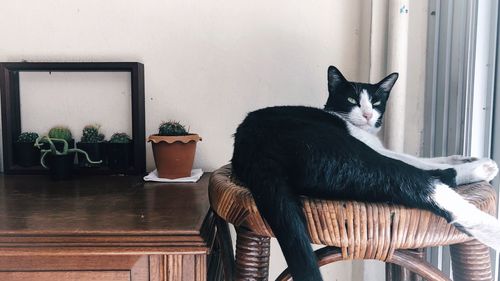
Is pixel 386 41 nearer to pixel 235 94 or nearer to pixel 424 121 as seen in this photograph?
pixel 424 121

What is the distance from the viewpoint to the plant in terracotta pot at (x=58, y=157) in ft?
3.10

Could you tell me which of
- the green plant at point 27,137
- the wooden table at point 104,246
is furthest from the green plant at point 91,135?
the wooden table at point 104,246

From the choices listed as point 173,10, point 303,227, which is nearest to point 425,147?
point 303,227

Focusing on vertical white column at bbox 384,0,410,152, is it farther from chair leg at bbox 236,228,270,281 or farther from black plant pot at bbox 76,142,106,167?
black plant pot at bbox 76,142,106,167

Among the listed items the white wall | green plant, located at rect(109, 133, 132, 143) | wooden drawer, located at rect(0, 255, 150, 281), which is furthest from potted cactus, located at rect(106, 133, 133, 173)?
wooden drawer, located at rect(0, 255, 150, 281)

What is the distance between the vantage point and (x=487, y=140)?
2.53 ft

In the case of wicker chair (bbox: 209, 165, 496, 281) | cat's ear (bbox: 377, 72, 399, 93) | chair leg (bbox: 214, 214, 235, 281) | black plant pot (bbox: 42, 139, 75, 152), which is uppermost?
cat's ear (bbox: 377, 72, 399, 93)

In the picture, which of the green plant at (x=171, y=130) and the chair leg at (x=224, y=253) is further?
the green plant at (x=171, y=130)

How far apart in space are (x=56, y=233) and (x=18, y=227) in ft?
0.22

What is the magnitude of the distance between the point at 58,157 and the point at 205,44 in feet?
1.45

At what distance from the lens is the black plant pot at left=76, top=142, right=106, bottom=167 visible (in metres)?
1.00

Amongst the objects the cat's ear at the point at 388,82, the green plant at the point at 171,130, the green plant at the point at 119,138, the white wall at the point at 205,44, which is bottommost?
the green plant at the point at 119,138

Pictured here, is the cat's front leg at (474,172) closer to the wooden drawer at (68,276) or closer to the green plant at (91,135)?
the wooden drawer at (68,276)

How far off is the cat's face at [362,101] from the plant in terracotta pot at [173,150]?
331 mm
